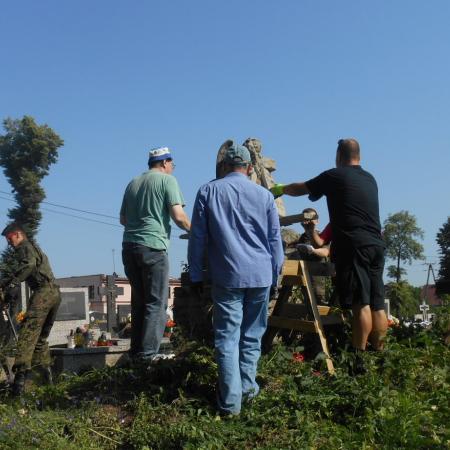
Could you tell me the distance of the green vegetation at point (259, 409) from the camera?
339 centimetres

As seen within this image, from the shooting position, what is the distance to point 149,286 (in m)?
4.86

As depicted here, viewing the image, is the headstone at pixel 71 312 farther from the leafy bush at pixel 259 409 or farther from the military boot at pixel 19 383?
the leafy bush at pixel 259 409

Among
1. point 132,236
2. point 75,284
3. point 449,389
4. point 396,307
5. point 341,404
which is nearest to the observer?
point 341,404

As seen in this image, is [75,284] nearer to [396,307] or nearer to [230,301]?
[396,307]

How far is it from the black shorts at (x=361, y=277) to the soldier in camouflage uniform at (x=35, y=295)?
2.95 meters

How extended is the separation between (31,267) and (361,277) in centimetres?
316

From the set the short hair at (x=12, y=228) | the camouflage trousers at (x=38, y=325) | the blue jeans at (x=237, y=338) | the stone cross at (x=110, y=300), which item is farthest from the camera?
the stone cross at (x=110, y=300)

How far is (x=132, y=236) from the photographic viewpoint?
16.1 feet

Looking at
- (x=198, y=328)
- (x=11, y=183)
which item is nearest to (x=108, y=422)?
(x=198, y=328)

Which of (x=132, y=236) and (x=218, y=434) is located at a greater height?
(x=132, y=236)

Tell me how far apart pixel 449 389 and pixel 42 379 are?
11.9ft

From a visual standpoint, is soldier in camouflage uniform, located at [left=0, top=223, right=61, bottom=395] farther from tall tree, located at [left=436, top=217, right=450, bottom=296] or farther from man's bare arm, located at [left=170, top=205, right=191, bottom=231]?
tall tree, located at [left=436, top=217, right=450, bottom=296]

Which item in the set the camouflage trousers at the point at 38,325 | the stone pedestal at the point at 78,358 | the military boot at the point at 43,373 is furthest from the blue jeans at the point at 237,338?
the stone pedestal at the point at 78,358

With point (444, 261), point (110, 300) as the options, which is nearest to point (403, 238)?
point (444, 261)
